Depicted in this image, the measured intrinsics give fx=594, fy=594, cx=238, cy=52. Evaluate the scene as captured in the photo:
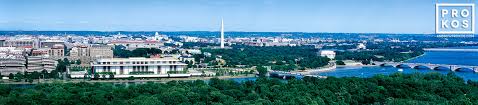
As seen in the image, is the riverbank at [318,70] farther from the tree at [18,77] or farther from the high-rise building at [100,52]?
the tree at [18,77]

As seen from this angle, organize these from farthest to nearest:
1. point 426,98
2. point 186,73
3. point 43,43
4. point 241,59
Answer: point 43,43 → point 241,59 → point 186,73 → point 426,98

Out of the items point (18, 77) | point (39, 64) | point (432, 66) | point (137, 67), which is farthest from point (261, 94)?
point (432, 66)

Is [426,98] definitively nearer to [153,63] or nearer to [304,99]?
[304,99]

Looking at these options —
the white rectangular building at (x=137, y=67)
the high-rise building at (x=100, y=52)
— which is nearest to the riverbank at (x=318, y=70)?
the white rectangular building at (x=137, y=67)

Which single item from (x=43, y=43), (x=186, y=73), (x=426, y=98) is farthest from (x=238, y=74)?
(x=43, y=43)

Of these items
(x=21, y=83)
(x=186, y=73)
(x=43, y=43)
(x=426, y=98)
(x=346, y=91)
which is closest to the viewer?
(x=426, y=98)

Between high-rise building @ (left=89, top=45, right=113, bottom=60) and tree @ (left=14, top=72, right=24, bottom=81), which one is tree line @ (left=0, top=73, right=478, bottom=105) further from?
high-rise building @ (left=89, top=45, right=113, bottom=60)

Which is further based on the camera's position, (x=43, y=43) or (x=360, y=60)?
(x=43, y=43)
